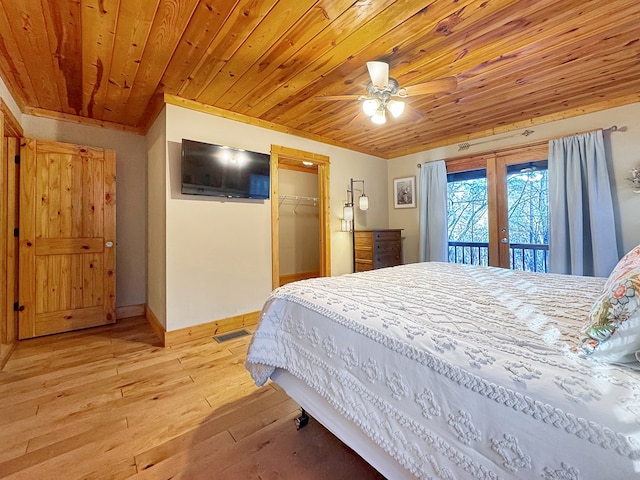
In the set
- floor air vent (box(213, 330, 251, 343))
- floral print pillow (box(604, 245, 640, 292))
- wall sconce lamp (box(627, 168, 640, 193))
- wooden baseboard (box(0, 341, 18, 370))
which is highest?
wall sconce lamp (box(627, 168, 640, 193))

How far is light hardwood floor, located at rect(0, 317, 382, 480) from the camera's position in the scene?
1.33m

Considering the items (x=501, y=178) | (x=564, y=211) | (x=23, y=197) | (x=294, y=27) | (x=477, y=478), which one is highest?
(x=294, y=27)

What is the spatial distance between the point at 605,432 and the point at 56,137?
4670 mm

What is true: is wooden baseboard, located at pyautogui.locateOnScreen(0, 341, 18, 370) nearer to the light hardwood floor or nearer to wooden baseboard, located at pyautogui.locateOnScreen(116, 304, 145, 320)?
the light hardwood floor

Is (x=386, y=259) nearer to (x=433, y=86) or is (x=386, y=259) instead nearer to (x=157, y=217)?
(x=433, y=86)

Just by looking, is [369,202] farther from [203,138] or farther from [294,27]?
[294,27]

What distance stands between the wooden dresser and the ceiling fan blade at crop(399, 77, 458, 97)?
2189 mm

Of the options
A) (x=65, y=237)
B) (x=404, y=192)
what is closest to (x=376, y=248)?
(x=404, y=192)

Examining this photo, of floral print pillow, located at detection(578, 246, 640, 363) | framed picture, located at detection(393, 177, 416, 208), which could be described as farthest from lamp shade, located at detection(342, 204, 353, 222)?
floral print pillow, located at detection(578, 246, 640, 363)

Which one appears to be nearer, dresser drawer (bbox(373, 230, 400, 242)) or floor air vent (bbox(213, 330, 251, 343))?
floor air vent (bbox(213, 330, 251, 343))

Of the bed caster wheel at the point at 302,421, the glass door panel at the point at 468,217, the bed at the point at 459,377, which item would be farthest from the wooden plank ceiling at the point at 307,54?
the bed caster wheel at the point at 302,421

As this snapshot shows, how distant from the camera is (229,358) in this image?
2.45 meters

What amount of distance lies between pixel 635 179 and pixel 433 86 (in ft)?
8.32

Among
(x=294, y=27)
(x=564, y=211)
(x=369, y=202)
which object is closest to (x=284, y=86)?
(x=294, y=27)
